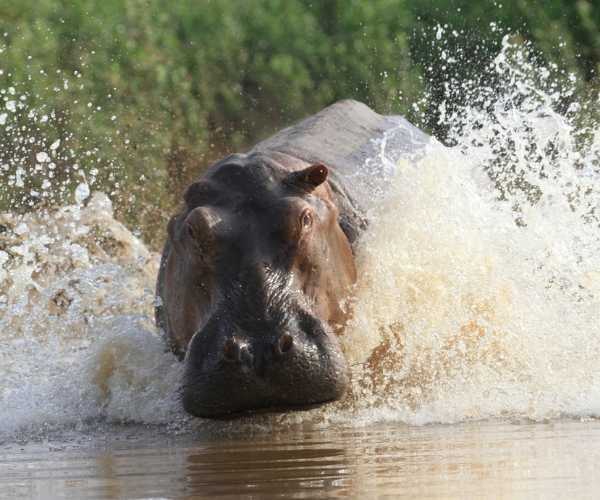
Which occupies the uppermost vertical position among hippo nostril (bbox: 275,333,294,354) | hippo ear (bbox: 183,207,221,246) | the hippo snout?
hippo ear (bbox: 183,207,221,246)

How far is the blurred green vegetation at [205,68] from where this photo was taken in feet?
39.7

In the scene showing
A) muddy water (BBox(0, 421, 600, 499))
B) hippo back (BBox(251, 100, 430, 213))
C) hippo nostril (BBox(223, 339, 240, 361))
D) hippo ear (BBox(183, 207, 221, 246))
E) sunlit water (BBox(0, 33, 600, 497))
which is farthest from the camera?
hippo back (BBox(251, 100, 430, 213))

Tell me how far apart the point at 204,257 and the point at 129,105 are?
7.76m

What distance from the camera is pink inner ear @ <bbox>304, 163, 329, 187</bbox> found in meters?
5.64

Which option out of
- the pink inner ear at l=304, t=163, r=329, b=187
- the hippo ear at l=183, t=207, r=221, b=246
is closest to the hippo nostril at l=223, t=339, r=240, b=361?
the hippo ear at l=183, t=207, r=221, b=246

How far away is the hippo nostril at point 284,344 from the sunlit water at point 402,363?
302 mm

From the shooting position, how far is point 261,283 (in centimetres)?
508

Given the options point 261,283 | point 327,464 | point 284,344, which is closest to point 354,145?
point 261,283

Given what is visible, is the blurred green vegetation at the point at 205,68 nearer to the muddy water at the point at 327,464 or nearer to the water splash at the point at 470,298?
the water splash at the point at 470,298

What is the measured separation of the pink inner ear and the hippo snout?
87 cm

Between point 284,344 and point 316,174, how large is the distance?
1050 mm

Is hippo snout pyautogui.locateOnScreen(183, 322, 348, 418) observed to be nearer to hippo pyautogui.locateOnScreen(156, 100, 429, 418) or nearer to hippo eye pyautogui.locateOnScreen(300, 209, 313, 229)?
hippo pyautogui.locateOnScreen(156, 100, 429, 418)

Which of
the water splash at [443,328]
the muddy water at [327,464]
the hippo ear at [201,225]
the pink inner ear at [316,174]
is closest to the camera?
the muddy water at [327,464]

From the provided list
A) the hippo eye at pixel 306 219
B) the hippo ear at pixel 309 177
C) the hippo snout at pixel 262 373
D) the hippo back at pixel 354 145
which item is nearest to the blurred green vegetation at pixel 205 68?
the hippo back at pixel 354 145
